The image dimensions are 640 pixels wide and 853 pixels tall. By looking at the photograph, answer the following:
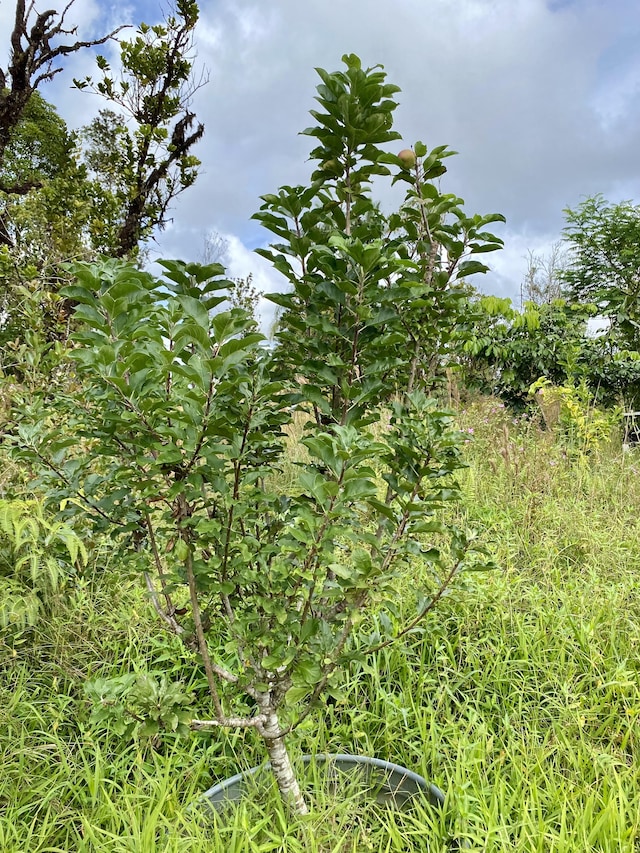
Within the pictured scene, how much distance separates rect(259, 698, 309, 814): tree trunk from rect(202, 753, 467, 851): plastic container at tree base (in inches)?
6.2

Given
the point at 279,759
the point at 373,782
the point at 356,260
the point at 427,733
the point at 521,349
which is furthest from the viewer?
the point at 521,349

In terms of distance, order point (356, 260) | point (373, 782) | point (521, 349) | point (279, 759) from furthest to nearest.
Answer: point (521, 349) < point (373, 782) < point (279, 759) < point (356, 260)

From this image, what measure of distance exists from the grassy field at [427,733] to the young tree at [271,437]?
35 centimetres

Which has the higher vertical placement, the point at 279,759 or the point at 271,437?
the point at 271,437

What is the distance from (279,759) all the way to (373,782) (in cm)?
40

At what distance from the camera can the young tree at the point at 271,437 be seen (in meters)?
1.01

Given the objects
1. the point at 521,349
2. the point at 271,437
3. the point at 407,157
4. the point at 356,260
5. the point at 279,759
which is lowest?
the point at 279,759

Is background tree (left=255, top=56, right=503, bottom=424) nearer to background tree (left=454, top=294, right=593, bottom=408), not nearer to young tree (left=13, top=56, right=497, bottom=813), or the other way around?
young tree (left=13, top=56, right=497, bottom=813)

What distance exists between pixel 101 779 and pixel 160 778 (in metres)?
0.20

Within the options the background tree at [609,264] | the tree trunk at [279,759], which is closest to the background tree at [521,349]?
the background tree at [609,264]

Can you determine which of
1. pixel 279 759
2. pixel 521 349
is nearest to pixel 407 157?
pixel 279 759

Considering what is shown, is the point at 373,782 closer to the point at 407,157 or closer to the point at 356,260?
the point at 356,260

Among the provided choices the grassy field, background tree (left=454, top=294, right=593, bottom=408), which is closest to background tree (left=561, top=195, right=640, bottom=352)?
background tree (left=454, top=294, right=593, bottom=408)

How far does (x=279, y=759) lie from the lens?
136 centimetres
